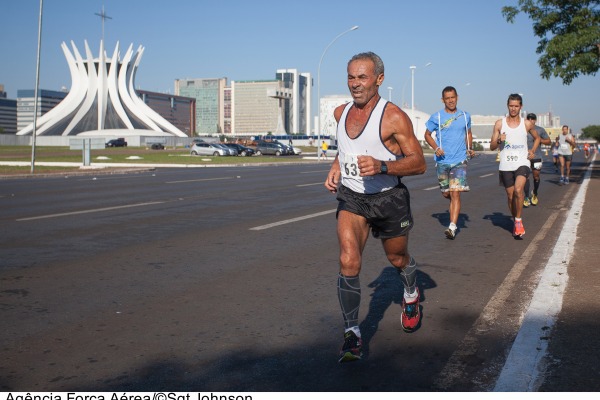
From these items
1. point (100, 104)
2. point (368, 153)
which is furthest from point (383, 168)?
point (100, 104)

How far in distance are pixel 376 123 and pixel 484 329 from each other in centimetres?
151

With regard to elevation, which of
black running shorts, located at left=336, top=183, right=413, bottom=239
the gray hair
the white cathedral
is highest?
the white cathedral

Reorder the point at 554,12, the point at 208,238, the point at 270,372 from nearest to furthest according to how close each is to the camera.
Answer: the point at 270,372 → the point at 208,238 → the point at 554,12

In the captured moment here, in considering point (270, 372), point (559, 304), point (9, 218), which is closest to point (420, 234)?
point (559, 304)

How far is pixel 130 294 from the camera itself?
516 centimetres

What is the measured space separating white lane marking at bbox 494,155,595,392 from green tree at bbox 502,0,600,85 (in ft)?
53.9

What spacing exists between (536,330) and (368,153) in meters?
1.56

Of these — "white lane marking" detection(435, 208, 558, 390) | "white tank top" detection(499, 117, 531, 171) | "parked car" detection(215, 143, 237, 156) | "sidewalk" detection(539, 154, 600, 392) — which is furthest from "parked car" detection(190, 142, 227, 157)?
"sidewalk" detection(539, 154, 600, 392)

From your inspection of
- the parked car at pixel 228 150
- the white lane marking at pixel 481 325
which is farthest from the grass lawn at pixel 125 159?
the white lane marking at pixel 481 325

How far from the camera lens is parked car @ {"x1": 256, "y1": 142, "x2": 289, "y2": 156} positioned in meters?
58.8

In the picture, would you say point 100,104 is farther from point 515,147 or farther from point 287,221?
point 515,147

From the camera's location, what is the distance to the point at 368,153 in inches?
157

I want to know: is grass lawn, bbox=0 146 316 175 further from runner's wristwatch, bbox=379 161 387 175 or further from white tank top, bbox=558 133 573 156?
runner's wristwatch, bbox=379 161 387 175

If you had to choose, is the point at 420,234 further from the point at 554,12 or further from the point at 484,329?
the point at 554,12
